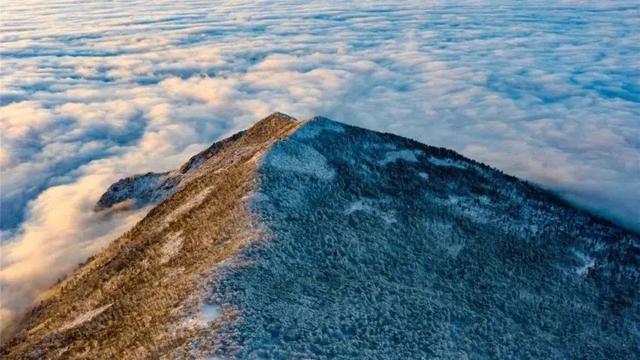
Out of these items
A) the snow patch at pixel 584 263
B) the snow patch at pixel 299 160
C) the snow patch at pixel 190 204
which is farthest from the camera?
the snow patch at pixel 190 204

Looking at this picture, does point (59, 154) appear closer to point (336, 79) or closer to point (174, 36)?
point (336, 79)

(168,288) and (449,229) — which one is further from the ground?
(168,288)

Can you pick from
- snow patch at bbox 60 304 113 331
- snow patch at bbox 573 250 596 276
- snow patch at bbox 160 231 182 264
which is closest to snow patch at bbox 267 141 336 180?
snow patch at bbox 160 231 182 264

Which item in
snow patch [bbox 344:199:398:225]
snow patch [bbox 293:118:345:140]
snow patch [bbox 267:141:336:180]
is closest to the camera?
snow patch [bbox 344:199:398:225]

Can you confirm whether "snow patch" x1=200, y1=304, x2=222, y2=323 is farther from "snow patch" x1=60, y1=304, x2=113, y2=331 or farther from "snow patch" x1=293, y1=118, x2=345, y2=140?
"snow patch" x1=293, y1=118, x2=345, y2=140

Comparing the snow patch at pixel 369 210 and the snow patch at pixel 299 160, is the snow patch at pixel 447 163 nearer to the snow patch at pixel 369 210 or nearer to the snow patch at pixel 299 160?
the snow patch at pixel 299 160

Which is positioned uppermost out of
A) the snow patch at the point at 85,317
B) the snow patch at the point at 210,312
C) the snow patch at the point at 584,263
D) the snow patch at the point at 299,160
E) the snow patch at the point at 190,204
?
the snow patch at the point at 299,160

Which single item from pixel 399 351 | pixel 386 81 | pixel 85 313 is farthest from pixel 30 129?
pixel 399 351

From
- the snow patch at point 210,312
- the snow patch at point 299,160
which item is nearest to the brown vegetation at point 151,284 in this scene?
the snow patch at point 210,312
